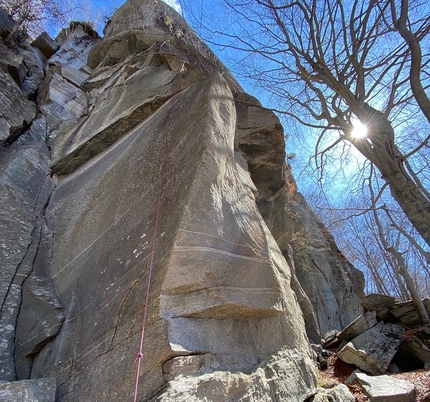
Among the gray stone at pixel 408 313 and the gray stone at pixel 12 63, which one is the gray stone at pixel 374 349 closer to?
the gray stone at pixel 408 313

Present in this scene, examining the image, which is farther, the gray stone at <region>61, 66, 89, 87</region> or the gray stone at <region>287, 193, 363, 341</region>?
the gray stone at <region>287, 193, 363, 341</region>

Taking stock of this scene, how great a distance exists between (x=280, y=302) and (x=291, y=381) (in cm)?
62

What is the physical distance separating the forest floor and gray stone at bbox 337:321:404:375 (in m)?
0.23

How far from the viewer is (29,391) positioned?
6.86ft

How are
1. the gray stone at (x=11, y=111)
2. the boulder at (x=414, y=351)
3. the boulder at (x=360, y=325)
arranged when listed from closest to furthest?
the gray stone at (x=11, y=111)
the boulder at (x=414, y=351)
the boulder at (x=360, y=325)

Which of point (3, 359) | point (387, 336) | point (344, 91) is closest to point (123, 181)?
point (3, 359)

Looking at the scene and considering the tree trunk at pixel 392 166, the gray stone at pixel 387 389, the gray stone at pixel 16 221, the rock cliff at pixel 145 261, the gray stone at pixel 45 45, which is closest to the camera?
the rock cliff at pixel 145 261

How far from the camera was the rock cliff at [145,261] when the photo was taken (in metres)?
2.26

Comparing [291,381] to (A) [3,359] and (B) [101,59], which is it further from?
(B) [101,59]

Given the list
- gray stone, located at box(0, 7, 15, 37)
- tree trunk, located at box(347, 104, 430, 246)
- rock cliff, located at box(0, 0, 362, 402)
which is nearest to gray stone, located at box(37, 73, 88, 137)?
rock cliff, located at box(0, 0, 362, 402)

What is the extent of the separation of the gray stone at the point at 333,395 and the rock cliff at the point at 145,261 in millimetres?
122

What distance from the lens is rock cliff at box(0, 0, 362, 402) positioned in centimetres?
226

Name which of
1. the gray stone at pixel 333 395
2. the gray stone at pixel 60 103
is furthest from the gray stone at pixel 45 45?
the gray stone at pixel 333 395

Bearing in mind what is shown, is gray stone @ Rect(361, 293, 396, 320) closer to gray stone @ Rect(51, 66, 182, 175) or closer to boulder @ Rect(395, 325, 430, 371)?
boulder @ Rect(395, 325, 430, 371)
